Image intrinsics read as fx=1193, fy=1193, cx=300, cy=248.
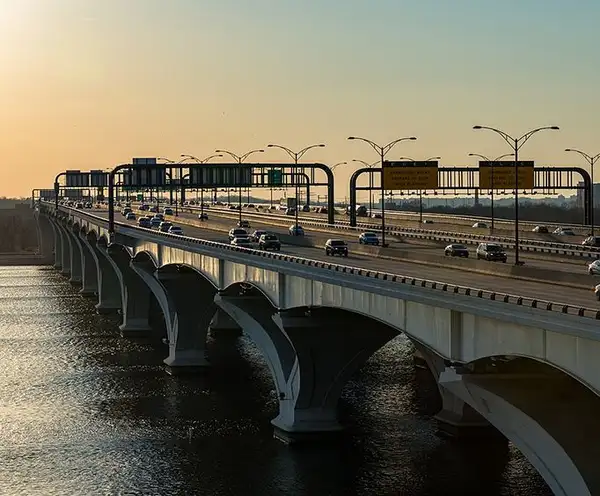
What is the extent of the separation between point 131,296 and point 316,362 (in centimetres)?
6325

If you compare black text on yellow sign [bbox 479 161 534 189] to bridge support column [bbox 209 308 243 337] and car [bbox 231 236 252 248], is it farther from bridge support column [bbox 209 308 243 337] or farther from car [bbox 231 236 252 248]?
bridge support column [bbox 209 308 243 337]

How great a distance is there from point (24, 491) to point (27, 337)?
211 feet

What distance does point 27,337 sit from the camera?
120 metres

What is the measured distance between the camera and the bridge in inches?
1478

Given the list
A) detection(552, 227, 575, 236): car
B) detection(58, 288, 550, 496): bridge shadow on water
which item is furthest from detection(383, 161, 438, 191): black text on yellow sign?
detection(58, 288, 550, 496): bridge shadow on water

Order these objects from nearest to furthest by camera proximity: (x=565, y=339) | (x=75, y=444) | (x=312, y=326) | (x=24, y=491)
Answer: (x=565, y=339) → (x=24, y=491) → (x=312, y=326) → (x=75, y=444)

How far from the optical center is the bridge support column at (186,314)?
97438mm

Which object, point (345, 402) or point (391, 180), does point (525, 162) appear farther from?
point (345, 402)

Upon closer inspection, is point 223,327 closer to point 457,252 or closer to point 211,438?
point 457,252

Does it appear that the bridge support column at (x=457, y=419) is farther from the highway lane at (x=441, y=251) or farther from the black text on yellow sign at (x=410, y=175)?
the black text on yellow sign at (x=410, y=175)

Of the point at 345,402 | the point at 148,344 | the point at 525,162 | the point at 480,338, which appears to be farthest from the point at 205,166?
the point at 480,338

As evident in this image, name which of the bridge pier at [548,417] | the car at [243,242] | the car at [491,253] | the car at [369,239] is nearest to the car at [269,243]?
the car at [243,242]

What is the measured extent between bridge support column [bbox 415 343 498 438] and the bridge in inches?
3.1

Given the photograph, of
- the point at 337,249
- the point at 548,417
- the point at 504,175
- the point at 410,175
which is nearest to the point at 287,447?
the point at 337,249
